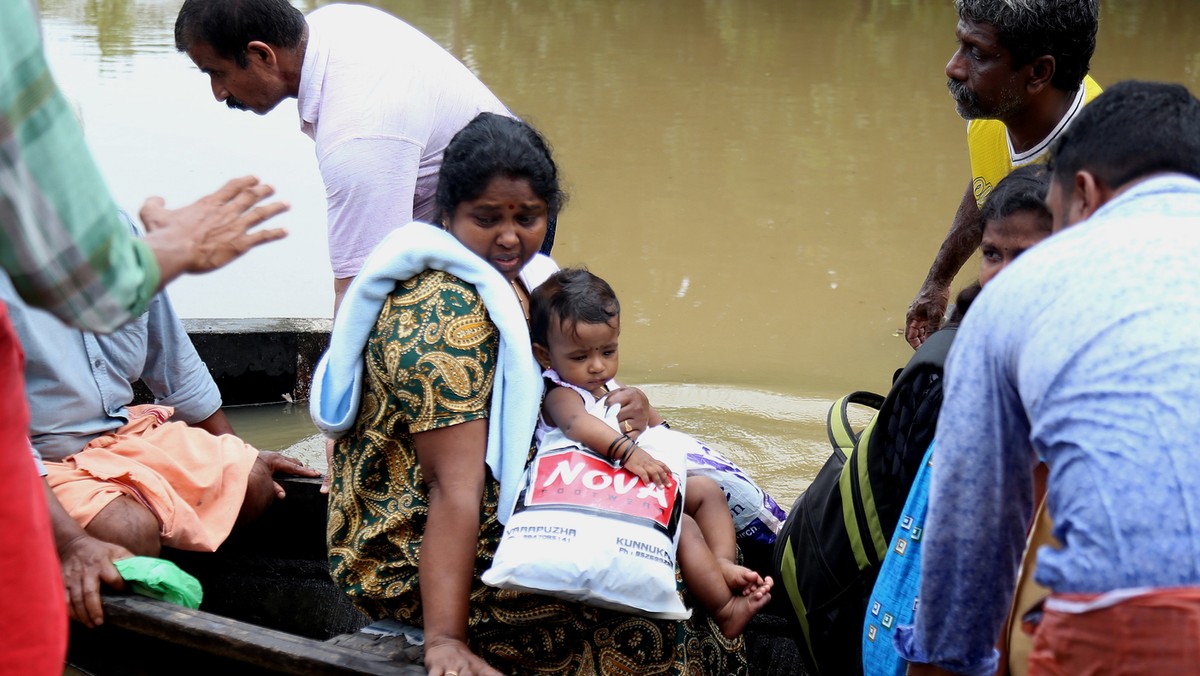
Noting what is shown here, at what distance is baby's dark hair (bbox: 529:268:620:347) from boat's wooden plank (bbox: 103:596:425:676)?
767 mm

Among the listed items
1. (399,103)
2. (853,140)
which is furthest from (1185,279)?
(853,140)

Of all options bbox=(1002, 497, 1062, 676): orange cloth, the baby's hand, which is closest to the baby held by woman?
the baby's hand

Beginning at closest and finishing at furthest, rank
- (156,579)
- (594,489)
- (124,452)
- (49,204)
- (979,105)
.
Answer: (49,204)
(594,489)
(156,579)
(124,452)
(979,105)

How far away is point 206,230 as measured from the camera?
5.76ft

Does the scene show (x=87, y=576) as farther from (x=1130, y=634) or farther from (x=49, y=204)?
(x=1130, y=634)

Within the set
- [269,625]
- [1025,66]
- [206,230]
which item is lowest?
[269,625]

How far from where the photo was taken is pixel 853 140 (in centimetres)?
846

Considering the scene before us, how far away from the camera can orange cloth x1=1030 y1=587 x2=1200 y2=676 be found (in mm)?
1464

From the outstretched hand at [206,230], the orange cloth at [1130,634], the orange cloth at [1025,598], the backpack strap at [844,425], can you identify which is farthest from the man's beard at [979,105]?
the outstretched hand at [206,230]

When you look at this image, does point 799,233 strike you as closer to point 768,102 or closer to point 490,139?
point 768,102

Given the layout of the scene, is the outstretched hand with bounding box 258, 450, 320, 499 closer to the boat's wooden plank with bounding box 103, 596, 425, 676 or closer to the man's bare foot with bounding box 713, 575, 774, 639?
the boat's wooden plank with bounding box 103, 596, 425, 676

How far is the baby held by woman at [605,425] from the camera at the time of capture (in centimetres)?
248

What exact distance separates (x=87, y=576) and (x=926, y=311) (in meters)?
2.45

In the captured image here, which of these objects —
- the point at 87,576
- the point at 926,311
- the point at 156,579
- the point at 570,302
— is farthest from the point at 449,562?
the point at 926,311
